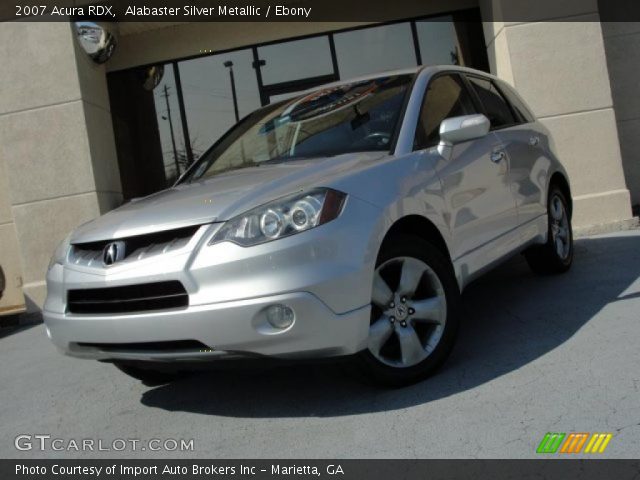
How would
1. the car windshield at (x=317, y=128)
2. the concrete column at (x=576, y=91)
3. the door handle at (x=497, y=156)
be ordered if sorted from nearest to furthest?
the car windshield at (x=317, y=128), the door handle at (x=497, y=156), the concrete column at (x=576, y=91)

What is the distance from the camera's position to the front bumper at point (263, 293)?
9.09 ft

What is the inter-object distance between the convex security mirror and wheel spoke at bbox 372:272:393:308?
19.1 ft

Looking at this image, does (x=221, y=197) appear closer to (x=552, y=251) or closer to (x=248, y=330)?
(x=248, y=330)

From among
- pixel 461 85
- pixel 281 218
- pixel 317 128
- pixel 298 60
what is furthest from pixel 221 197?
pixel 298 60

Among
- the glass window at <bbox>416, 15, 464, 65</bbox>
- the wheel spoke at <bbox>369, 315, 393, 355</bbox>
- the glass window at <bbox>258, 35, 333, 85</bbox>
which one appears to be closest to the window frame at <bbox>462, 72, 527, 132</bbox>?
the wheel spoke at <bbox>369, 315, 393, 355</bbox>

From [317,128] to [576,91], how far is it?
4.31 meters

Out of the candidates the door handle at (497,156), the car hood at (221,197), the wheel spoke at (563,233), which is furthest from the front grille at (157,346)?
the wheel spoke at (563,233)

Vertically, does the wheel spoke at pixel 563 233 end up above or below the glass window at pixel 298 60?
below

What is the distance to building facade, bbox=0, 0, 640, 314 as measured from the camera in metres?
7.14

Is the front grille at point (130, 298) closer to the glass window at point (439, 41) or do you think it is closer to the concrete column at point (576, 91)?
the concrete column at point (576, 91)
